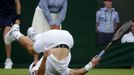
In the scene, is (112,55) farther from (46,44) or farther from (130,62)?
(46,44)

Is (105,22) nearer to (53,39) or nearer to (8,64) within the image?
(8,64)

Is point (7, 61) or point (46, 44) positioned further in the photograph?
point (7, 61)

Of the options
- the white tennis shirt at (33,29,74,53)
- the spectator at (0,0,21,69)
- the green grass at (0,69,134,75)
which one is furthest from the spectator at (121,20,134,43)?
the white tennis shirt at (33,29,74,53)

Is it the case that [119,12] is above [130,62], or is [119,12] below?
above

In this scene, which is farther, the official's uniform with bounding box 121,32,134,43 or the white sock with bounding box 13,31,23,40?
the official's uniform with bounding box 121,32,134,43

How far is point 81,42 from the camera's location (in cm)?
1216

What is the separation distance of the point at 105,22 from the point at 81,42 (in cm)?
72

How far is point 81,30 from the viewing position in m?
12.1

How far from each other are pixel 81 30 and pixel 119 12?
1.86 meters

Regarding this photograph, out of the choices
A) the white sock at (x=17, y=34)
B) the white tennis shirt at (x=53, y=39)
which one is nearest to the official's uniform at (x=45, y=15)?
the white sock at (x=17, y=34)

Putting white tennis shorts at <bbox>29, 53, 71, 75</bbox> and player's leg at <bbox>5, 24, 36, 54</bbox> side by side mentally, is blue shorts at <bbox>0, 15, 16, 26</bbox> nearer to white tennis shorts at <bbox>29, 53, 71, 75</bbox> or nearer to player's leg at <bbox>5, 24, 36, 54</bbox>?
player's leg at <bbox>5, 24, 36, 54</bbox>

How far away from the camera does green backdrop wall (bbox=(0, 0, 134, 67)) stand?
1197 cm

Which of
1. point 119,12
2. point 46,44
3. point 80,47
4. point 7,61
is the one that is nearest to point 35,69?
point 46,44

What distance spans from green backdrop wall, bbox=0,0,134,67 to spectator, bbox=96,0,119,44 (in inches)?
7.4
